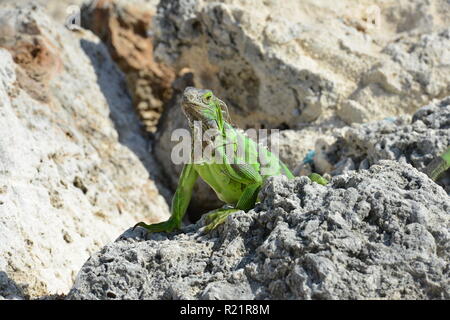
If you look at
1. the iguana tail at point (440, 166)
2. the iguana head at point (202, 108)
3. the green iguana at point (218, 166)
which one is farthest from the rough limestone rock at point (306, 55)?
the iguana head at point (202, 108)

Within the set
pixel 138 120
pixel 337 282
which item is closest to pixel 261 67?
pixel 138 120

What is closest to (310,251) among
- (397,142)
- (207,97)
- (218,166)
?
(218,166)

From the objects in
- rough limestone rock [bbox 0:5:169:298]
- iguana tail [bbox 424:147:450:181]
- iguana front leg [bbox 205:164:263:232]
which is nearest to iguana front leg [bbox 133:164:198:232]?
iguana front leg [bbox 205:164:263:232]

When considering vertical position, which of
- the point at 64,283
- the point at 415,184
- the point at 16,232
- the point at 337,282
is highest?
the point at 415,184

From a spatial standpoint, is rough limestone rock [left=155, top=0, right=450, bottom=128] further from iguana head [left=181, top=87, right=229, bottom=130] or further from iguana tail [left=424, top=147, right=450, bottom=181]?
iguana head [left=181, top=87, right=229, bottom=130]

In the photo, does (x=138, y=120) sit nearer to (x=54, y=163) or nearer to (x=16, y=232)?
(x=54, y=163)

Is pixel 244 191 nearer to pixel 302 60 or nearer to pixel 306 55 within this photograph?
pixel 302 60
